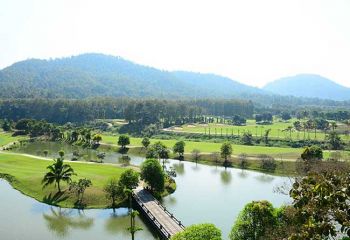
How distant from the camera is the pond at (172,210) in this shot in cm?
5725

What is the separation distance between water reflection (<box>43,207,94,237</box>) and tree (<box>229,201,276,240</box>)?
81.9 feet

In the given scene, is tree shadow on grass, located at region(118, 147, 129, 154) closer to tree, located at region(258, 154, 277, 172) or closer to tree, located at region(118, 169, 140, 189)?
tree, located at region(258, 154, 277, 172)

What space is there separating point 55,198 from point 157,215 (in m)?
20.9

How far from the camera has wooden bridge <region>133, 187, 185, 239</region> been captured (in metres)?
54.4

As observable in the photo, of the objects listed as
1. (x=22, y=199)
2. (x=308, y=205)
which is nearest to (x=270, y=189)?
(x=22, y=199)

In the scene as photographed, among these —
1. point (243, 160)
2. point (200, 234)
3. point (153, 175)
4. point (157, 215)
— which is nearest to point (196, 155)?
point (243, 160)

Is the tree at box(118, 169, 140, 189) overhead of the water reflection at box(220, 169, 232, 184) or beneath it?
overhead

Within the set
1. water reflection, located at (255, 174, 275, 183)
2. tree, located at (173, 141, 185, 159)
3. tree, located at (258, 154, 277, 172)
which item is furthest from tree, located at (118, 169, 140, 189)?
tree, located at (173, 141, 185, 159)

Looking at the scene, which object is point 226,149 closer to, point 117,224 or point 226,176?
point 226,176

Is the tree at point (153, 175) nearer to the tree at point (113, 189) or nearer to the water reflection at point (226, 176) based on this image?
the tree at point (113, 189)

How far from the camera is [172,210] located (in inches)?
2635

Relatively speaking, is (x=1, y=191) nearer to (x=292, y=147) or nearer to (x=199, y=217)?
(x=199, y=217)

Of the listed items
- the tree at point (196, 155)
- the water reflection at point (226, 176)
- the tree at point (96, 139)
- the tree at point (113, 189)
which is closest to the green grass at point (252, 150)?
the tree at point (96, 139)

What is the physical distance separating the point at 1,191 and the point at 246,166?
58340 millimetres
